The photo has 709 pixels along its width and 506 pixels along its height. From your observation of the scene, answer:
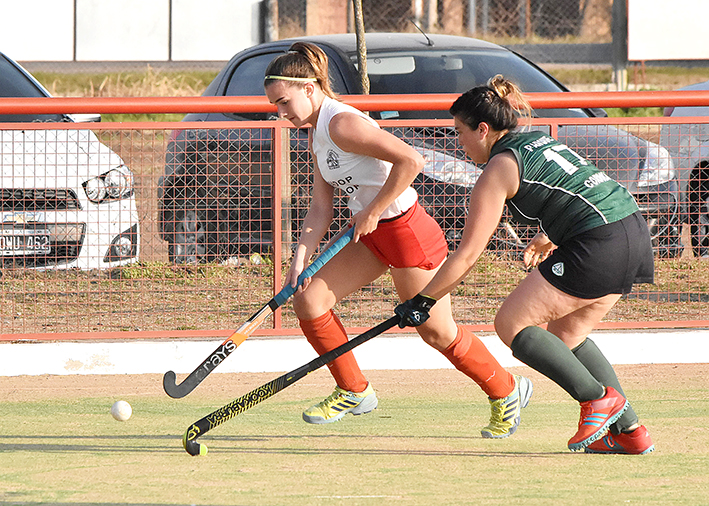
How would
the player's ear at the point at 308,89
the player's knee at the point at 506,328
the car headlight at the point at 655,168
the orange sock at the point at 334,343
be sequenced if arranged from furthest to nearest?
the car headlight at the point at 655,168
the orange sock at the point at 334,343
the player's ear at the point at 308,89
the player's knee at the point at 506,328

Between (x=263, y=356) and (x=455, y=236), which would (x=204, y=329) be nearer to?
(x=263, y=356)

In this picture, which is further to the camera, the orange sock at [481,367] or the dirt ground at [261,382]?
the dirt ground at [261,382]

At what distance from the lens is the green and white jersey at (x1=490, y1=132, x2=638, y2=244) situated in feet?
14.0

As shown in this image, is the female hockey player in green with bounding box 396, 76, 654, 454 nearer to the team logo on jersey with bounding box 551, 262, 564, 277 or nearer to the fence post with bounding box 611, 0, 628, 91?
the team logo on jersey with bounding box 551, 262, 564, 277

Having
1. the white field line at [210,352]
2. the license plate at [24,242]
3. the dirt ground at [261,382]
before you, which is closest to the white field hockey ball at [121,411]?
the dirt ground at [261,382]

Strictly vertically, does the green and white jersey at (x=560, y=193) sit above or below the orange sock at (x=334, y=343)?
above

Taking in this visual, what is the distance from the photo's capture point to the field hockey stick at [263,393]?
446 centimetres

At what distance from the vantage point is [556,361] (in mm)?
4281

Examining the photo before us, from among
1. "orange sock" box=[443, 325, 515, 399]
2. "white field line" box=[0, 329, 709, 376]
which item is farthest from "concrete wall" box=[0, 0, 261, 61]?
"orange sock" box=[443, 325, 515, 399]

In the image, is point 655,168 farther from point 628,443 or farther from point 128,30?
point 128,30

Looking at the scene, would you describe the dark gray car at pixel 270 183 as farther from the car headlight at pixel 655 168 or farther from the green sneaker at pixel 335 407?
the green sneaker at pixel 335 407

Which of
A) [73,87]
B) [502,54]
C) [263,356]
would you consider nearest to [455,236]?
[263,356]

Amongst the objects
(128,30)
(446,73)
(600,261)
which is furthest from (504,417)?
(128,30)

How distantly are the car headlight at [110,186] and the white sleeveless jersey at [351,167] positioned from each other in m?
2.23
